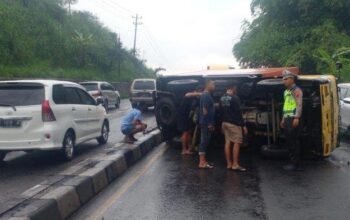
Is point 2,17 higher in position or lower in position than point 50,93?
higher

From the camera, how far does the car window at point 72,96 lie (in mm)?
10789

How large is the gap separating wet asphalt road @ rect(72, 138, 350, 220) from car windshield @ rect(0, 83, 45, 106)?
7.49 ft

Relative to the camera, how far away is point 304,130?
10.3m

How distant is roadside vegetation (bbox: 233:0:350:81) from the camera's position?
28.5 m

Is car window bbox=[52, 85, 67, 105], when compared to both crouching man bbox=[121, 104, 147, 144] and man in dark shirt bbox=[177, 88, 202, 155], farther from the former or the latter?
man in dark shirt bbox=[177, 88, 202, 155]

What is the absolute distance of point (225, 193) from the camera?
7.54 meters

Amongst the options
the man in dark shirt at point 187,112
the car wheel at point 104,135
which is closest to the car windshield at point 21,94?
the man in dark shirt at point 187,112

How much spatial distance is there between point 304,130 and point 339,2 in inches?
843

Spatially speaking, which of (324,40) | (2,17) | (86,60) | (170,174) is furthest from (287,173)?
(86,60)

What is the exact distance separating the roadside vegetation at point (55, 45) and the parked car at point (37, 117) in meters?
19.6

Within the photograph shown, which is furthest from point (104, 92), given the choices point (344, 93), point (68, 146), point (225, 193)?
point (225, 193)

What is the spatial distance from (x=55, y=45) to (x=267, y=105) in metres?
34.2

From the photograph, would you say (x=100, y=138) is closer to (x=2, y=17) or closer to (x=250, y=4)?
(x=2, y=17)

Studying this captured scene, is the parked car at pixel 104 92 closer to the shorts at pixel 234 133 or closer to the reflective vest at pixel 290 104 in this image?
the shorts at pixel 234 133
